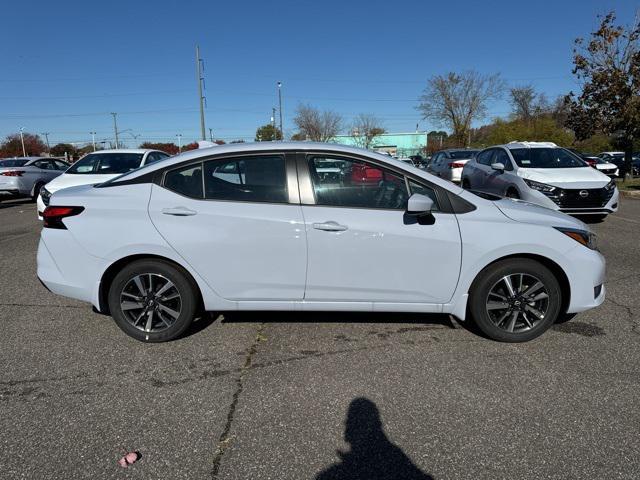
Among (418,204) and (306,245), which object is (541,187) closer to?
(418,204)

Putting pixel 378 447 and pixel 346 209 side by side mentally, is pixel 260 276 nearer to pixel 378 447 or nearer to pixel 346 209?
pixel 346 209

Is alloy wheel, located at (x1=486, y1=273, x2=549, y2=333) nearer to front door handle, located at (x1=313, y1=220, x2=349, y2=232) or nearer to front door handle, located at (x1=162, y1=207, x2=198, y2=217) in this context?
front door handle, located at (x1=313, y1=220, x2=349, y2=232)

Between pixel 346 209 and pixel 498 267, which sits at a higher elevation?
pixel 346 209

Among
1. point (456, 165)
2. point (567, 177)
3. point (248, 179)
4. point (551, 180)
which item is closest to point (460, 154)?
point (456, 165)

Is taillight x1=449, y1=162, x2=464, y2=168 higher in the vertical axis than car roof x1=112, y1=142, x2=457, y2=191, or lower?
lower

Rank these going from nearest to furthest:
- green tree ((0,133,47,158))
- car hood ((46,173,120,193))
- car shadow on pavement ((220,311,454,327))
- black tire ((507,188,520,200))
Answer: car shadow on pavement ((220,311,454,327)) → car hood ((46,173,120,193)) → black tire ((507,188,520,200)) → green tree ((0,133,47,158))

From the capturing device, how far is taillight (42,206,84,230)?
3.58m

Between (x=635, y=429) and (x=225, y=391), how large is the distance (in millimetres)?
2518

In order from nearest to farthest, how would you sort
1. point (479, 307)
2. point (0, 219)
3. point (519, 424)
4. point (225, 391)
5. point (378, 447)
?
point (378, 447)
point (519, 424)
point (225, 391)
point (479, 307)
point (0, 219)

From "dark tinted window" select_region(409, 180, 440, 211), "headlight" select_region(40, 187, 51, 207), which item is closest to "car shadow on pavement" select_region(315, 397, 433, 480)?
"dark tinted window" select_region(409, 180, 440, 211)

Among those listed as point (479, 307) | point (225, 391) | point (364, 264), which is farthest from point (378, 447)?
point (479, 307)

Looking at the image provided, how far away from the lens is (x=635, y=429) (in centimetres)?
256

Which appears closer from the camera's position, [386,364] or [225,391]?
[225,391]

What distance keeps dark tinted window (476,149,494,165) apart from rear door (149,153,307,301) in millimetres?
8659
